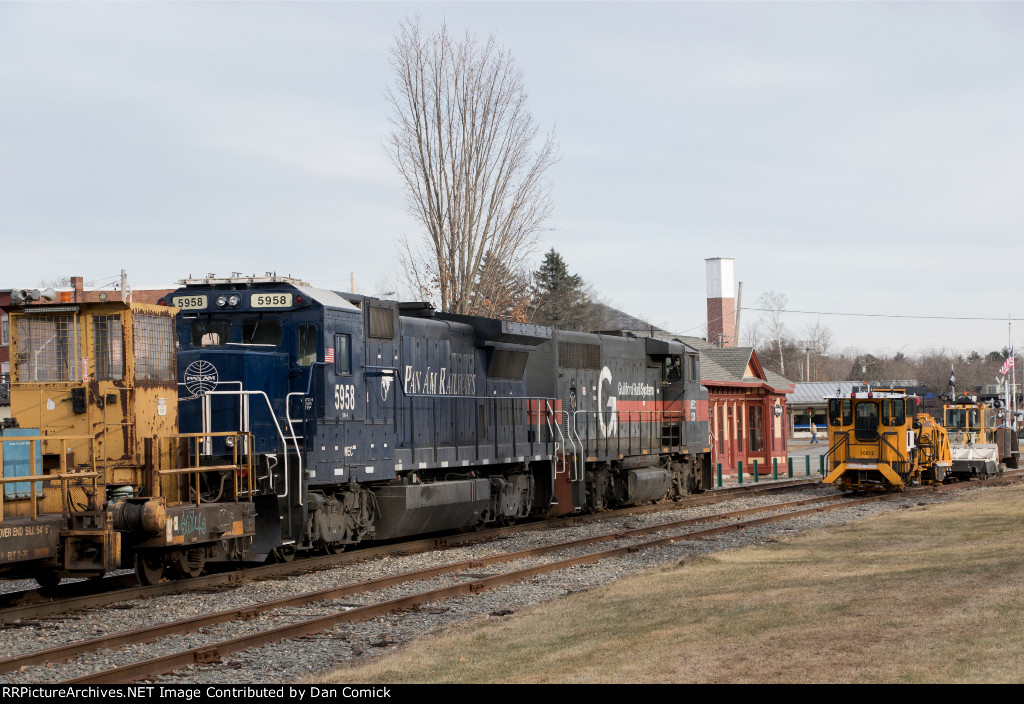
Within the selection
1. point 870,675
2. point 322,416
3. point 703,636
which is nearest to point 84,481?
point 322,416

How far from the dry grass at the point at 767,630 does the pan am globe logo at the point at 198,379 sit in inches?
202

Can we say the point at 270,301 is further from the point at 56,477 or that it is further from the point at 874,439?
the point at 874,439

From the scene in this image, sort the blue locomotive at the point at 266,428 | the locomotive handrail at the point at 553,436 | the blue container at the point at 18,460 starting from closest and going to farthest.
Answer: the blue container at the point at 18,460 < the blue locomotive at the point at 266,428 < the locomotive handrail at the point at 553,436

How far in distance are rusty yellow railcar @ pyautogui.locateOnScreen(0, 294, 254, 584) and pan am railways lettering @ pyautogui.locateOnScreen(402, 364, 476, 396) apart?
4376 mm

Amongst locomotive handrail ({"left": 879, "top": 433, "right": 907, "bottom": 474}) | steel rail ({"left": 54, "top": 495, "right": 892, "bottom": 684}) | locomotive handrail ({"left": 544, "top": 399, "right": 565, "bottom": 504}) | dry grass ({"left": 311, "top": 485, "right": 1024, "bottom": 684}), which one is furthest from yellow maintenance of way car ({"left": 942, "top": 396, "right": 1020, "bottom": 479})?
dry grass ({"left": 311, "top": 485, "right": 1024, "bottom": 684})

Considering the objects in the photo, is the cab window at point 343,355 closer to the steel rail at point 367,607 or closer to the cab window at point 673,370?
the steel rail at point 367,607

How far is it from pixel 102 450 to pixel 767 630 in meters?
7.48

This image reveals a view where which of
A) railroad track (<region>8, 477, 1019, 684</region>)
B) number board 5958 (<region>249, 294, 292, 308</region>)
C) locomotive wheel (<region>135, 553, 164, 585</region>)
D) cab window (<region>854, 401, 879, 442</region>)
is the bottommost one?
railroad track (<region>8, 477, 1019, 684</region>)

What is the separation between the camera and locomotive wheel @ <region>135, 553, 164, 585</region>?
494 inches

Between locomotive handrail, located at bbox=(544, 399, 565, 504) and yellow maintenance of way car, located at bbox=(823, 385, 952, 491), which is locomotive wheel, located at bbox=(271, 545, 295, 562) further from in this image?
yellow maintenance of way car, located at bbox=(823, 385, 952, 491)

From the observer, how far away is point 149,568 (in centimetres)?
1272

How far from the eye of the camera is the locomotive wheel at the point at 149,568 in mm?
12539

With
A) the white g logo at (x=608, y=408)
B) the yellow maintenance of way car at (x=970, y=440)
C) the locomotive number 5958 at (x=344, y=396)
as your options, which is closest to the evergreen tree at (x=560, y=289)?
the yellow maintenance of way car at (x=970, y=440)

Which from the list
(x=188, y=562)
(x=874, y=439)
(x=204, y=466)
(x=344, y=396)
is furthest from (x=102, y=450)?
(x=874, y=439)
